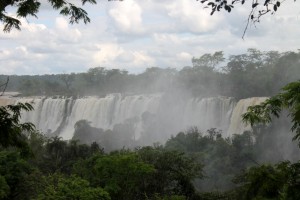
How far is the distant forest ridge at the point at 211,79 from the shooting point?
55.6 metres

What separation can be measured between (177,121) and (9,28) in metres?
53.8

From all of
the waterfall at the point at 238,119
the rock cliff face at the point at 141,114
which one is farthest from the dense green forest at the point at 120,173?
the rock cliff face at the point at 141,114

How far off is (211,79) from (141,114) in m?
11.6

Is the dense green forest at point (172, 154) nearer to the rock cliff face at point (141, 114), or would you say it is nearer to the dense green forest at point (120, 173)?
the dense green forest at point (120, 173)

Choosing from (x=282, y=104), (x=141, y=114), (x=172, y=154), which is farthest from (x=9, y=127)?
(x=141, y=114)

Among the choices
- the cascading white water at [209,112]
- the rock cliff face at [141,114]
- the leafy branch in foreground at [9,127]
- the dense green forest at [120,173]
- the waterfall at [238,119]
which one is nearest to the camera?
the leafy branch in foreground at [9,127]

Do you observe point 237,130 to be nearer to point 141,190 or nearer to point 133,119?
point 133,119

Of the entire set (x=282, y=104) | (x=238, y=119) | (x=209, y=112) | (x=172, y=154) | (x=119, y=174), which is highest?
(x=209, y=112)

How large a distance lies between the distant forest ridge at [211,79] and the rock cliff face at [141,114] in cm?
376

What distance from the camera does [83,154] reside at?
1238 inches

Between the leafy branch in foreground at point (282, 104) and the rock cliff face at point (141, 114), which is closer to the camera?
the leafy branch in foreground at point (282, 104)

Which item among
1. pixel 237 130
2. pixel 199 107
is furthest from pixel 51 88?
pixel 237 130

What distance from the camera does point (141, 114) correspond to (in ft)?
197

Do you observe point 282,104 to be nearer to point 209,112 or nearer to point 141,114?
point 209,112
